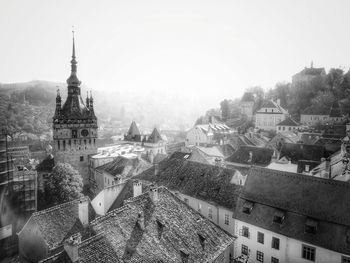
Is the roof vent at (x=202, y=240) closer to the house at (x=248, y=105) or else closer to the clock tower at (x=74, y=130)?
the clock tower at (x=74, y=130)

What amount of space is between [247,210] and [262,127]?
225 ft

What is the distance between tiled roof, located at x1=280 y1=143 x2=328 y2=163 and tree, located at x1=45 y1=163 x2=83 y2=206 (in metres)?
35.1

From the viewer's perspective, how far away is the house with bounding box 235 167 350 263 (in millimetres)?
19734

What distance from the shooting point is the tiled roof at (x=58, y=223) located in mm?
21500

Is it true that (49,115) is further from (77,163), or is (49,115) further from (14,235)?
(14,235)

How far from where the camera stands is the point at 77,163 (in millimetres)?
52188

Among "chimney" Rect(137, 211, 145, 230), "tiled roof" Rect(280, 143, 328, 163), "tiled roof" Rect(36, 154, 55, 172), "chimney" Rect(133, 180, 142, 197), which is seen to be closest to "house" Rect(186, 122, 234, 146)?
"tiled roof" Rect(280, 143, 328, 163)

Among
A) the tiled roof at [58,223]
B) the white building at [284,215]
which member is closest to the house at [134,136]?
the white building at [284,215]

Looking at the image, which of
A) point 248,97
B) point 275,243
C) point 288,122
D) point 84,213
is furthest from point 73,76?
point 248,97

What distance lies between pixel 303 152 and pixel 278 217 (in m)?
28.8

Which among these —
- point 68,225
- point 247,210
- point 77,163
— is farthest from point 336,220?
point 77,163

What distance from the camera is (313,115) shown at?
83.4 metres

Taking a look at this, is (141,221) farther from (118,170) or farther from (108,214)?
(118,170)

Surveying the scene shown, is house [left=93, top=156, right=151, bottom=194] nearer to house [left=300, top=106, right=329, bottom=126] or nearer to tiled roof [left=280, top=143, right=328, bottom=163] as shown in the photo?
tiled roof [left=280, top=143, right=328, bottom=163]
